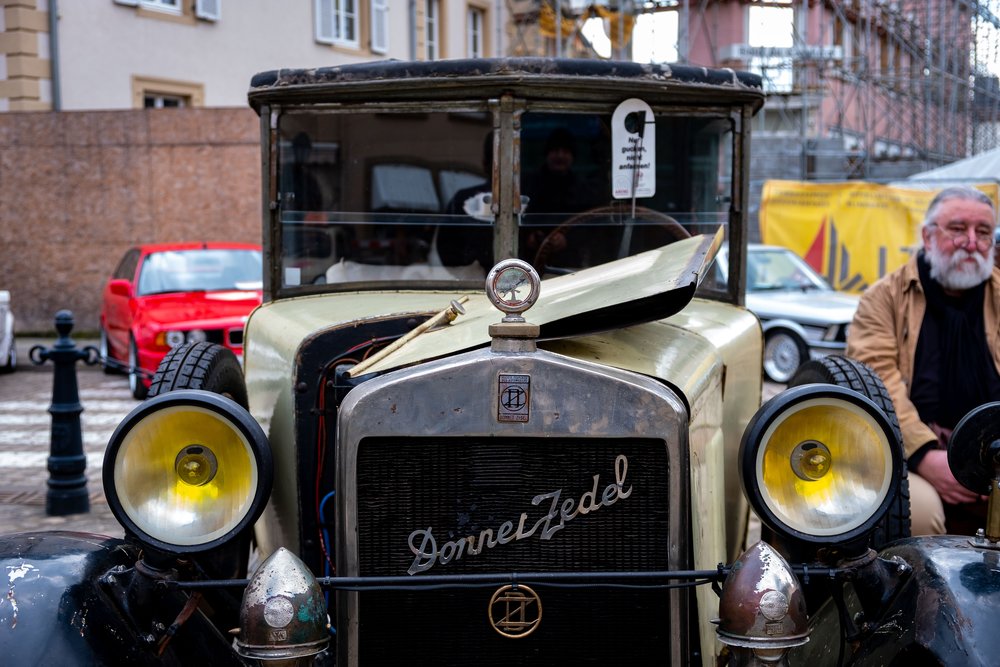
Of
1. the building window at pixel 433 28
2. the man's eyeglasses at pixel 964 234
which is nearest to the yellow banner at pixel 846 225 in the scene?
the man's eyeglasses at pixel 964 234

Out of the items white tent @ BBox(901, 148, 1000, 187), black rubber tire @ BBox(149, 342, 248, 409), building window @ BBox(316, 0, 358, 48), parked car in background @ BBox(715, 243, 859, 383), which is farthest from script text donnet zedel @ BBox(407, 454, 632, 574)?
building window @ BBox(316, 0, 358, 48)

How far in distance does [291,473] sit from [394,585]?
0.84 metres

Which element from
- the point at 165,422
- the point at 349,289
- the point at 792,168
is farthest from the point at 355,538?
the point at 792,168

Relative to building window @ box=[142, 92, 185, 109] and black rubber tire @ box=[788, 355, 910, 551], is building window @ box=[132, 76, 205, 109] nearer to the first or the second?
building window @ box=[142, 92, 185, 109]

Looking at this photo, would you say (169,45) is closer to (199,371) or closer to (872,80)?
(872,80)

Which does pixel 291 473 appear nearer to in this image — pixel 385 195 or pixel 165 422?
pixel 165 422

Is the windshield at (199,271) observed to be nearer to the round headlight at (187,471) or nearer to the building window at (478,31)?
the round headlight at (187,471)

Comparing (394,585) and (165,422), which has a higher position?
(165,422)

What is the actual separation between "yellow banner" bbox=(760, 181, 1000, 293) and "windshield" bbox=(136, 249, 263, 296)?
727 centimetres

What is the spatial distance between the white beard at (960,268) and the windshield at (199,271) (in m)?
Answer: 8.32

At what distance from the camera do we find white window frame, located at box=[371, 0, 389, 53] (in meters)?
20.8

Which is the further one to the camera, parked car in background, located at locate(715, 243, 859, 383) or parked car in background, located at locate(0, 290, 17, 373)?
parked car in background, located at locate(0, 290, 17, 373)

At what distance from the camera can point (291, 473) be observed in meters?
3.08

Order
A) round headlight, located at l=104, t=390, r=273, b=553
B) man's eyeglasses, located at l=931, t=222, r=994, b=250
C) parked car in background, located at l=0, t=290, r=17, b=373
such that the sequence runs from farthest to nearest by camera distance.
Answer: parked car in background, located at l=0, t=290, r=17, b=373 < man's eyeglasses, located at l=931, t=222, r=994, b=250 < round headlight, located at l=104, t=390, r=273, b=553
